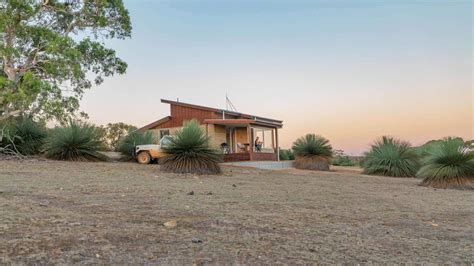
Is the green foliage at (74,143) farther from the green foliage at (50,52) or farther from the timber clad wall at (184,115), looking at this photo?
the timber clad wall at (184,115)

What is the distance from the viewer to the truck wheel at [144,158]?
16656 mm

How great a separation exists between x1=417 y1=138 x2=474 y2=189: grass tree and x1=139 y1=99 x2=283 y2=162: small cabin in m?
12.4

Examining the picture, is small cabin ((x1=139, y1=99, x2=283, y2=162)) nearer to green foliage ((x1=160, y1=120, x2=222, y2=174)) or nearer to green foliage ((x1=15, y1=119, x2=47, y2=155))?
green foliage ((x1=15, y1=119, x2=47, y2=155))

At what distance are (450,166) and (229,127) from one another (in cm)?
1675

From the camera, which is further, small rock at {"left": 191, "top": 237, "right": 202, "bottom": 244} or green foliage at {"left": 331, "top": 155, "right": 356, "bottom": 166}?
green foliage at {"left": 331, "top": 155, "right": 356, "bottom": 166}

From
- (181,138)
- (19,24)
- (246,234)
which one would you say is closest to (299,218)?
(246,234)

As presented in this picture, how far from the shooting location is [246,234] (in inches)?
159

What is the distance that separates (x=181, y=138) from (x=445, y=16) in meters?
10.5

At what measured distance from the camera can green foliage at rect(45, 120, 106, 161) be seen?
47.0 feet

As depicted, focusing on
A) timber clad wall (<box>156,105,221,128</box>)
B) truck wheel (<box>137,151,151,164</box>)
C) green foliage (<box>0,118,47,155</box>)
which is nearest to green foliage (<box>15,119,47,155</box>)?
green foliage (<box>0,118,47,155</box>)

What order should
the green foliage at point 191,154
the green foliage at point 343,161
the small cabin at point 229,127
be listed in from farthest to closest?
the green foliage at point 343,161
the small cabin at point 229,127
the green foliage at point 191,154

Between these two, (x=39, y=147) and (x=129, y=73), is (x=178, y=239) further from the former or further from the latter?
(x=129, y=73)

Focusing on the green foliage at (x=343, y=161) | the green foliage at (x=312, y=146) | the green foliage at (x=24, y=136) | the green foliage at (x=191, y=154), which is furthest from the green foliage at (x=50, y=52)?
the green foliage at (x=343, y=161)

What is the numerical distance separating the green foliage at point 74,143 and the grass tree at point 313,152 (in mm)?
9402
